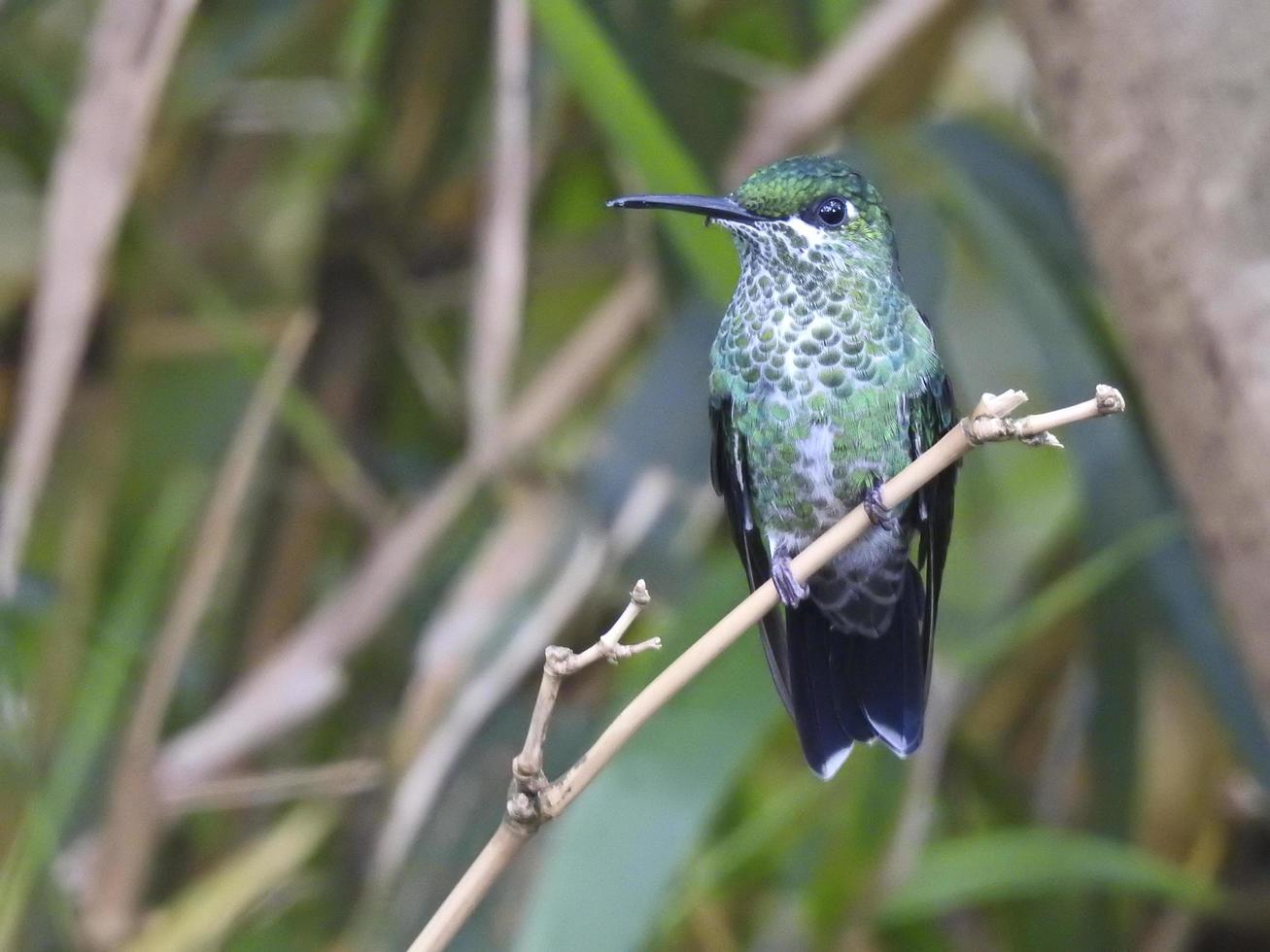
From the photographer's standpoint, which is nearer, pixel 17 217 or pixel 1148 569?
pixel 1148 569

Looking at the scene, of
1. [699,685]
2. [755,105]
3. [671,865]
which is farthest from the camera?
[755,105]

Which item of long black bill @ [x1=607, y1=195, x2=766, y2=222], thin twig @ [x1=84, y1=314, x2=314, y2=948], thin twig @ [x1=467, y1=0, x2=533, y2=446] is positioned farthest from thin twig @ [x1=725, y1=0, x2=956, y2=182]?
long black bill @ [x1=607, y1=195, x2=766, y2=222]

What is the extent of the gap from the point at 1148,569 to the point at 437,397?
2.91 ft

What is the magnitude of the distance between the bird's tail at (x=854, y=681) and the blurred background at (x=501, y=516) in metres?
0.27

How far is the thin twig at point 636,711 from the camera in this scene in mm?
587

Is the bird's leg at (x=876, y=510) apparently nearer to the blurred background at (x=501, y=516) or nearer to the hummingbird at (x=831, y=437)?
the hummingbird at (x=831, y=437)

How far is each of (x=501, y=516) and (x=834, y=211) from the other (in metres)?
0.86

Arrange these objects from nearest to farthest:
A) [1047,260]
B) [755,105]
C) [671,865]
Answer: [671,865] → [1047,260] → [755,105]

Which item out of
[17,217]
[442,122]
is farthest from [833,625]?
[17,217]

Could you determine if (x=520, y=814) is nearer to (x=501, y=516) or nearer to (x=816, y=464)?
(x=816, y=464)

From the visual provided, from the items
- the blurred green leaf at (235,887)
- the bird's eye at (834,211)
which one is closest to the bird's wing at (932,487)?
the bird's eye at (834,211)

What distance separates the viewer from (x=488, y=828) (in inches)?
53.1

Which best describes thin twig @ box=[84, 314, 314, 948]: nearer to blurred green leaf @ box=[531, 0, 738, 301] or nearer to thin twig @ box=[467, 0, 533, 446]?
thin twig @ box=[467, 0, 533, 446]

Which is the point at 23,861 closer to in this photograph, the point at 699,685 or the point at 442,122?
the point at 699,685
